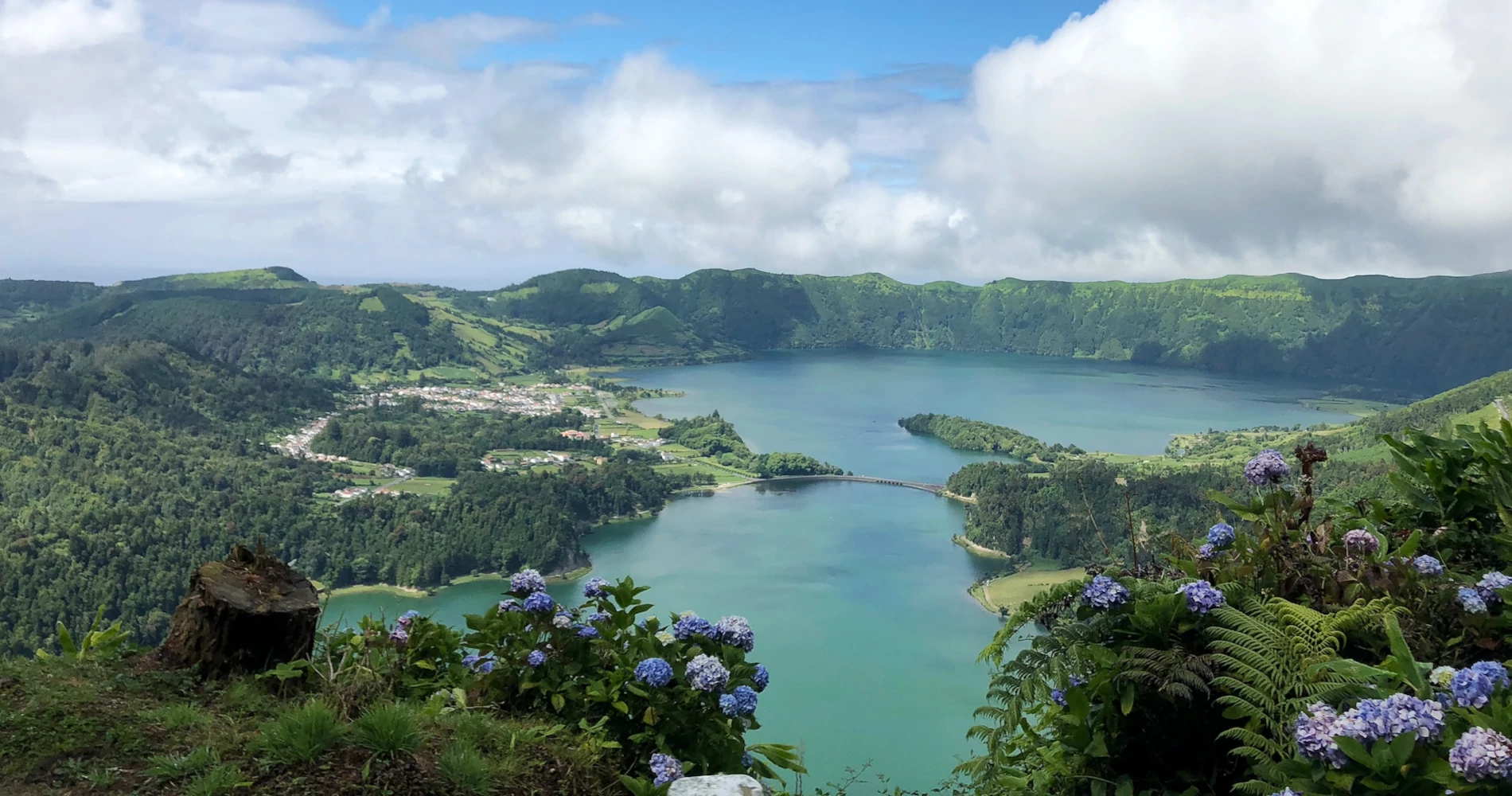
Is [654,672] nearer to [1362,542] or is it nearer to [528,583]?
[528,583]

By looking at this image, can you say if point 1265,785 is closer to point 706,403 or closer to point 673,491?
point 673,491

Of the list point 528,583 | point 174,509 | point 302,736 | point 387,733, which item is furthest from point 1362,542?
point 174,509

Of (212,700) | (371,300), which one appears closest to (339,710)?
(212,700)

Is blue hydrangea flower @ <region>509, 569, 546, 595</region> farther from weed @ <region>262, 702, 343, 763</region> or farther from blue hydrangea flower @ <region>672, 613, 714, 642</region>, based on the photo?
weed @ <region>262, 702, 343, 763</region>

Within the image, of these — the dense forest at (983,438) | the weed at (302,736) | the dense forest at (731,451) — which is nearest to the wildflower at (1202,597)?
the weed at (302,736)

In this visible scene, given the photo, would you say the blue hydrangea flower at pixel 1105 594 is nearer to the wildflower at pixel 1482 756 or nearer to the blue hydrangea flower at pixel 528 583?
the wildflower at pixel 1482 756
